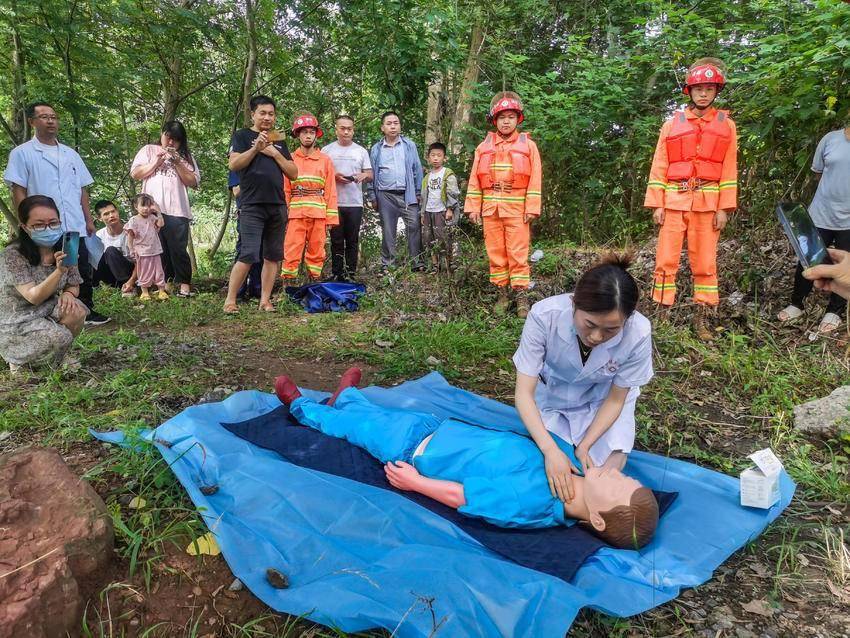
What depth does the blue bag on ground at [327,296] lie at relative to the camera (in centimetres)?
595

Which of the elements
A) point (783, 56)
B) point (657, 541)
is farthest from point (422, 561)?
point (783, 56)

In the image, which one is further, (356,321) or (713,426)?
(356,321)

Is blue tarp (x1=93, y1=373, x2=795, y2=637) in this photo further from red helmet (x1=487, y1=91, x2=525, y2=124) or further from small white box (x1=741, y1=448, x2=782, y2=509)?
red helmet (x1=487, y1=91, x2=525, y2=124)

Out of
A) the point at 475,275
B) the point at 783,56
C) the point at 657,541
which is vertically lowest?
the point at 657,541

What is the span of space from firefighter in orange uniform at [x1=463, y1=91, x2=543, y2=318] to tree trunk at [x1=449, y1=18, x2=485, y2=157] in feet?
9.50

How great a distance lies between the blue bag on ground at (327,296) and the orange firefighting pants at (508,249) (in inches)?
63.0

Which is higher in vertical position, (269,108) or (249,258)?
(269,108)

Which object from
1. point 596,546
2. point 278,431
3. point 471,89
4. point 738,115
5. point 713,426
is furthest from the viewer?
point 471,89

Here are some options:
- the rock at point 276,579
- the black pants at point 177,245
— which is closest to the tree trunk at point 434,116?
the black pants at point 177,245

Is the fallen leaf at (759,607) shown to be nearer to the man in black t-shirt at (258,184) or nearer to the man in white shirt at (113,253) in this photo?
the man in black t-shirt at (258,184)

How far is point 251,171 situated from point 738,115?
16.4 feet

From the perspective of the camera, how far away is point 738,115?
18.6ft

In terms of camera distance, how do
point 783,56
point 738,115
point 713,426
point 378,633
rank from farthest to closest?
point 738,115, point 783,56, point 713,426, point 378,633

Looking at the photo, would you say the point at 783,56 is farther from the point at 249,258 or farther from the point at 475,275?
A: the point at 249,258
